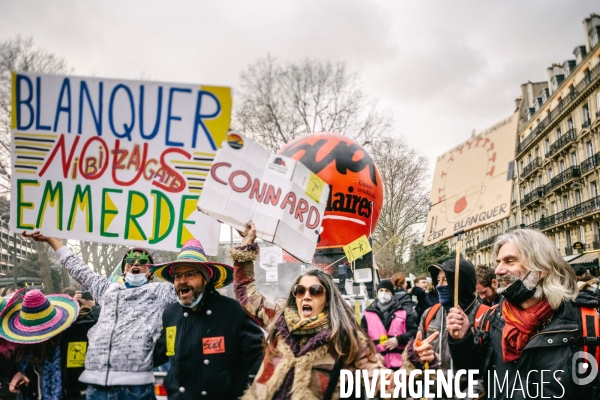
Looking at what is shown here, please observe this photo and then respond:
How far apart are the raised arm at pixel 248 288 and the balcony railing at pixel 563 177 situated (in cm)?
4348

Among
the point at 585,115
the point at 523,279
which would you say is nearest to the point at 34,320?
the point at 523,279

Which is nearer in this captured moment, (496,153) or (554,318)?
(554,318)

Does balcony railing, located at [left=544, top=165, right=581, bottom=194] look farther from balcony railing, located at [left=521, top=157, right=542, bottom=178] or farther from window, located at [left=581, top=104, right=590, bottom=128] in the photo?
window, located at [left=581, top=104, right=590, bottom=128]

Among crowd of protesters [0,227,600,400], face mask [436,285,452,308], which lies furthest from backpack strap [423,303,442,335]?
face mask [436,285,452,308]

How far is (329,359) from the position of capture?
2.52 metres

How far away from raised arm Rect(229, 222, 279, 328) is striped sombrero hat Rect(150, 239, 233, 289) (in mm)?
159

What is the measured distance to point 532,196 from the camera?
52812 mm

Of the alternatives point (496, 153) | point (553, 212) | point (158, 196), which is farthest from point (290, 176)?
point (553, 212)

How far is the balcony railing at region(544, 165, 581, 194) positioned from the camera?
40.4 metres

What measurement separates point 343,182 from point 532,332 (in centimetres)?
427

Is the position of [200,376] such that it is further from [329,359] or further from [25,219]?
[25,219]

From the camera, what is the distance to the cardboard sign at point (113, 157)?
3.69m

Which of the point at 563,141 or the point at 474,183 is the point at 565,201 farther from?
the point at 474,183

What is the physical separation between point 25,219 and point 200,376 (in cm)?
190
